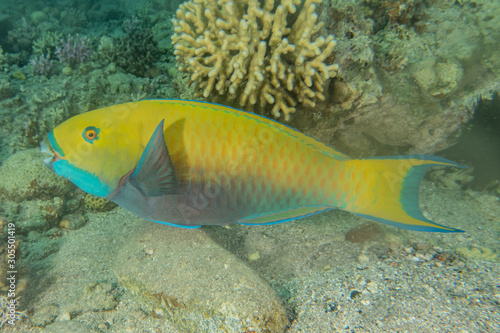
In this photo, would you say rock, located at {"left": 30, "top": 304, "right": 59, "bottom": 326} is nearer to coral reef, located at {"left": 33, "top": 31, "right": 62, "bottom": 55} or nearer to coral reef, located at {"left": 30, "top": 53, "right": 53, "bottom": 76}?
coral reef, located at {"left": 30, "top": 53, "right": 53, "bottom": 76}

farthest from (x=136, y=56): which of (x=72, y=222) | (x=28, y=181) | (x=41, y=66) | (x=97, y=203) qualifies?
(x=72, y=222)

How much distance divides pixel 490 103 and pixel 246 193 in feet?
13.9

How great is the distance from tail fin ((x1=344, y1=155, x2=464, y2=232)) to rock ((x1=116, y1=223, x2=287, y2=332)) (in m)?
1.23

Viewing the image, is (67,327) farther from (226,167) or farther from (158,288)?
(226,167)

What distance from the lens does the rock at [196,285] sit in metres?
2.34

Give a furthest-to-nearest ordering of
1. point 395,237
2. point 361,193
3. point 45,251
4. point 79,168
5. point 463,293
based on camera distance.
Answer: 1. point 45,251
2. point 395,237
3. point 463,293
4. point 361,193
5. point 79,168

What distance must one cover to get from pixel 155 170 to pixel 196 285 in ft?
4.55

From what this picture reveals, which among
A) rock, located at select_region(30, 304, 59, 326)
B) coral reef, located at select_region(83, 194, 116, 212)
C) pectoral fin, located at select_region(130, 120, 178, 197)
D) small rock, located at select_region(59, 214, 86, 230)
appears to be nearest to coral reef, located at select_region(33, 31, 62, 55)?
coral reef, located at select_region(83, 194, 116, 212)

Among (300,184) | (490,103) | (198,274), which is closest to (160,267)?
(198,274)

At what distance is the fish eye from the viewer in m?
1.79

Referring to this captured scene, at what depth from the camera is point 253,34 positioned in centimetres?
289

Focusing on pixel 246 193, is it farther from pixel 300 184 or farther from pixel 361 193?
pixel 361 193

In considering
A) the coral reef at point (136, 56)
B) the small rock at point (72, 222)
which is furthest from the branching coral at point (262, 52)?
the coral reef at point (136, 56)

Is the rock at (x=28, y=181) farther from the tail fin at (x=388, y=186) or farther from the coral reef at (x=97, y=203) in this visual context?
the tail fin at (x=388, y=186)
